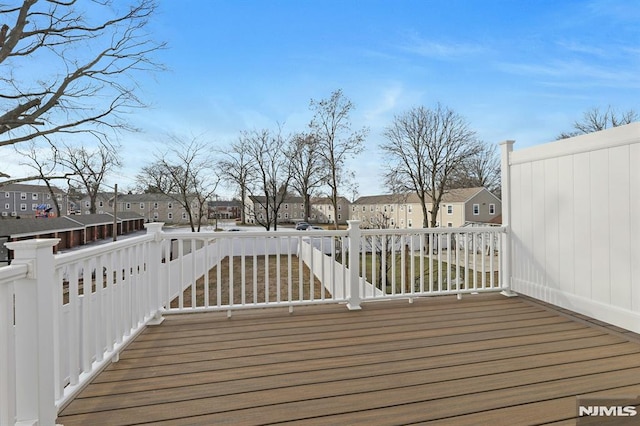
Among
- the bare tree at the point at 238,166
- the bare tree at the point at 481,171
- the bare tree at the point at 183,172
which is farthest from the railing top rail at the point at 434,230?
the bare tree at the point at 481,171

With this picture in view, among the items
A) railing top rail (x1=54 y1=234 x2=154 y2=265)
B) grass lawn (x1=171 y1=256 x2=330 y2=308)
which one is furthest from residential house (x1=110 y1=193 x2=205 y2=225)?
railing top rail (x1=54 y1=234 x2=154 y2=265)

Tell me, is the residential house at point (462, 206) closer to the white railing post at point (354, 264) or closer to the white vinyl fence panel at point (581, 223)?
the white vinyl fence panel at point (581, 223)

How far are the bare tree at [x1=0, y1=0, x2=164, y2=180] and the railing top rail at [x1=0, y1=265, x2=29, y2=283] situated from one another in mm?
12305

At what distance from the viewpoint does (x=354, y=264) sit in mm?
3449

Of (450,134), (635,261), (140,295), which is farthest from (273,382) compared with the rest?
(450,134)

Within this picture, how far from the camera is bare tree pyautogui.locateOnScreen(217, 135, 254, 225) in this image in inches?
769

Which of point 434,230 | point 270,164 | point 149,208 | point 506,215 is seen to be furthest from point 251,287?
point 149,208

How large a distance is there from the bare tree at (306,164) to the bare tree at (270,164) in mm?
463

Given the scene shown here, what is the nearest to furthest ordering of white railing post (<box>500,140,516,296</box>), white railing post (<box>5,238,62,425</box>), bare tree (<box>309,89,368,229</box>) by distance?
white railing post (<box>5,238,62,425</box>) → white railing post (<box>500,140,516,296</box>) → bare tree (<box>309,89,368,229</box>)

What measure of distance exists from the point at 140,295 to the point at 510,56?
965 cm

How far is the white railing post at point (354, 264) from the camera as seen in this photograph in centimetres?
342

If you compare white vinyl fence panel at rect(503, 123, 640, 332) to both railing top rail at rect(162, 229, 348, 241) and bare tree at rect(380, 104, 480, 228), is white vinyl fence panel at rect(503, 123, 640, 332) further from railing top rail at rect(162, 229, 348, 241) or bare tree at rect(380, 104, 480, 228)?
bare tree at rect(380, 104, 480, 228)

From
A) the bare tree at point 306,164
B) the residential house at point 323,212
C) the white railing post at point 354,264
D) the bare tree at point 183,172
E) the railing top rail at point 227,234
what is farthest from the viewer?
the residential house at point 323,212

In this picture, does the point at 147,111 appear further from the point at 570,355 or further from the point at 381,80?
the point at 570,355
